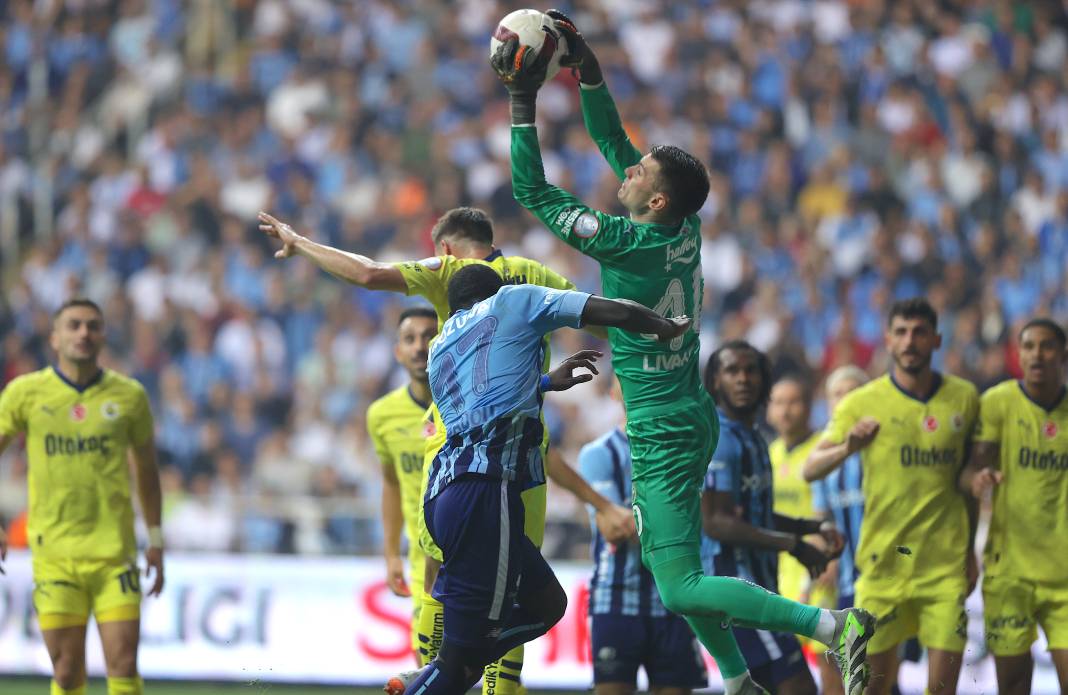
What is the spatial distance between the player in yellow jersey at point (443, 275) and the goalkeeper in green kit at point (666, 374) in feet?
1.63

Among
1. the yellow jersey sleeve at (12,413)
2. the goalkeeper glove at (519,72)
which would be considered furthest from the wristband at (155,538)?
the goalkeeper glove at (519,72)

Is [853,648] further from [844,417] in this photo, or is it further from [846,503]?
[846,503]

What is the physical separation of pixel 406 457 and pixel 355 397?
8040mm

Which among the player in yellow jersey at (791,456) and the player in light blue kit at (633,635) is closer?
the player in light blue kit at (633,635)

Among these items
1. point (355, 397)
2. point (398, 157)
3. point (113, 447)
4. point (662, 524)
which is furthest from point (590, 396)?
point (662, 524)

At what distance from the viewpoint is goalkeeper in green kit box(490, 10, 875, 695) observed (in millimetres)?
7480

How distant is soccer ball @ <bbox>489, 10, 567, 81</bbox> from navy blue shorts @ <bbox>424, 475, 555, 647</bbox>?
203 centimetres

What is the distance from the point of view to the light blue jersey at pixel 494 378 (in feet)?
22.9

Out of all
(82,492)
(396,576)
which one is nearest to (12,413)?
(82,492)

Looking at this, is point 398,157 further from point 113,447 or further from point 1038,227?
point 113,447

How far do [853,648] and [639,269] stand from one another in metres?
1.97

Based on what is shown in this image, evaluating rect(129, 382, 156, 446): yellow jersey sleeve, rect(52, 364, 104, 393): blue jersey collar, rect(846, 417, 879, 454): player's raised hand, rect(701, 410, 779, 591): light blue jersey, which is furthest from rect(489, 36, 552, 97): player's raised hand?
rect(52, 364, 104, 393): blue jersey collar

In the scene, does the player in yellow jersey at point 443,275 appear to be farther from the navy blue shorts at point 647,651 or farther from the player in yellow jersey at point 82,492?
the player in yellow jersey at point 82,492

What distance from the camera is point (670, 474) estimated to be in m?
7.67
